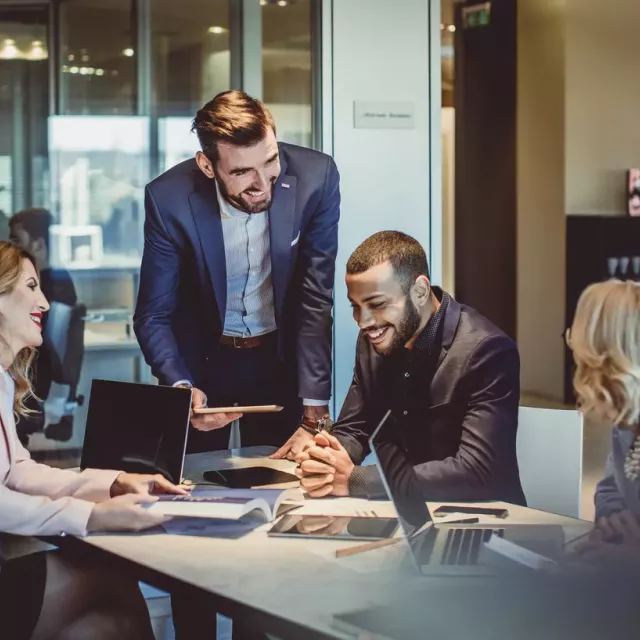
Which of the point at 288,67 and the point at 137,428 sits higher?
the point at 288,67

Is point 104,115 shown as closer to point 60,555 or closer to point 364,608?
point 60,555

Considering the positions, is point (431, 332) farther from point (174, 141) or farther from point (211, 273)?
point (174, 141)

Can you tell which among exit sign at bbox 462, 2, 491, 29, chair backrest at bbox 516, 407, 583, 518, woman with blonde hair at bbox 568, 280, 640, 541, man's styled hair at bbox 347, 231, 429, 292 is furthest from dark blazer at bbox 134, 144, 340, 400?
exit sign at bbox 462, 2, 491, 29

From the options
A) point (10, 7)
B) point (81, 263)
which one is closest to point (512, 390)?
point (81, 263)

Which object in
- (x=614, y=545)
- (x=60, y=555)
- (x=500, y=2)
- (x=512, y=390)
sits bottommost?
(x=60, y=555)

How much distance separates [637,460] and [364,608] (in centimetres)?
69

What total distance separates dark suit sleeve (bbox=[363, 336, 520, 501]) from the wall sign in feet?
5.81

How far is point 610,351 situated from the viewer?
2.11 m

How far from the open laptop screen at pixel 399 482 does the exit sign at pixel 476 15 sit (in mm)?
8590

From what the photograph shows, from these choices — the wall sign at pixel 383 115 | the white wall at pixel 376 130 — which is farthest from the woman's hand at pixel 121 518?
the wall sign at pixel 383 115

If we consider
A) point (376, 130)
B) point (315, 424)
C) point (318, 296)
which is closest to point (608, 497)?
point (315, 424)

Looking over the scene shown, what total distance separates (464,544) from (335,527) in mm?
338

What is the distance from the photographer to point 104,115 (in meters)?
5.10

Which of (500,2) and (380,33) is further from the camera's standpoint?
(500,2)
